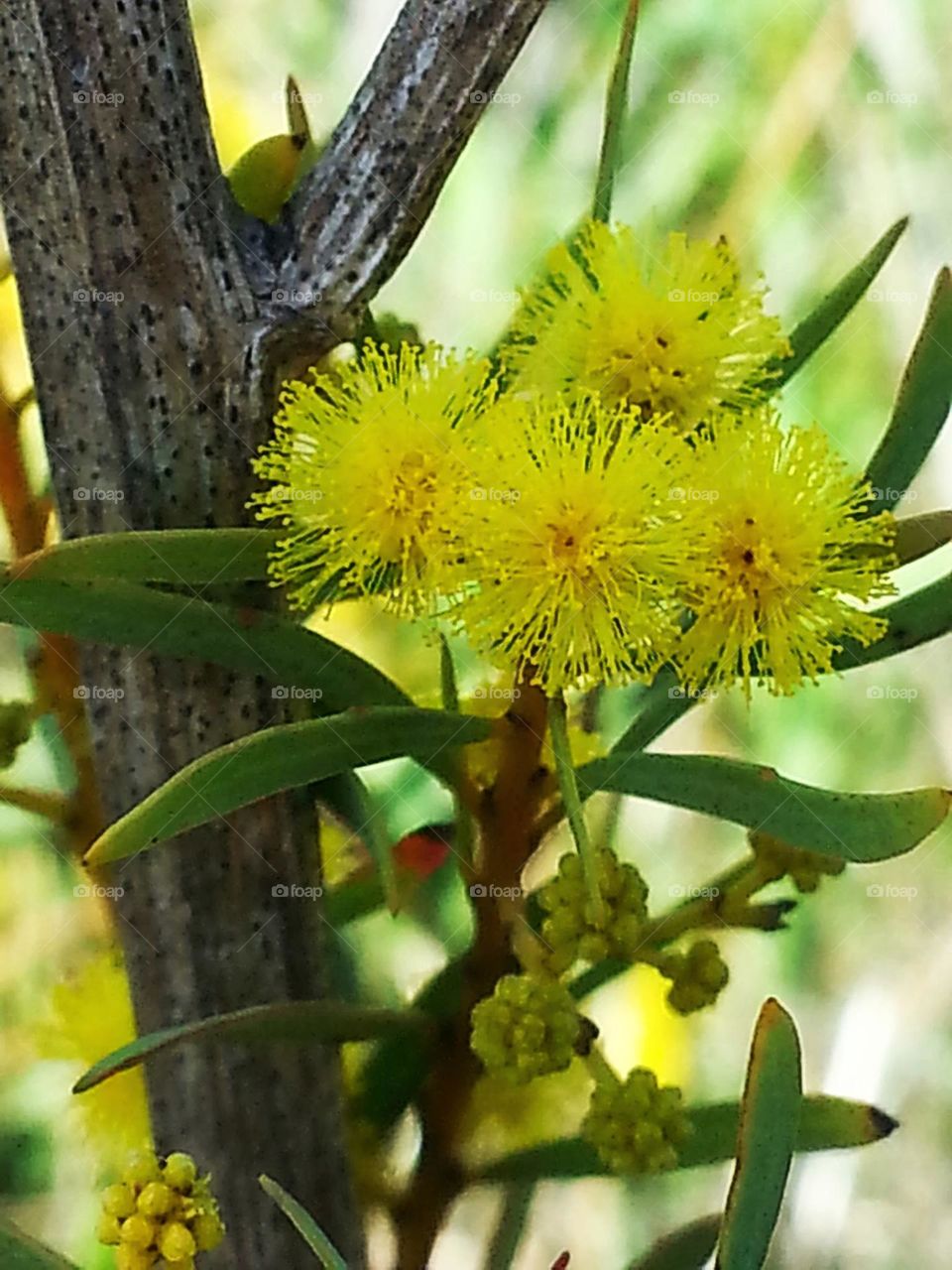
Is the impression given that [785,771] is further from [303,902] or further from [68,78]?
[68,78]

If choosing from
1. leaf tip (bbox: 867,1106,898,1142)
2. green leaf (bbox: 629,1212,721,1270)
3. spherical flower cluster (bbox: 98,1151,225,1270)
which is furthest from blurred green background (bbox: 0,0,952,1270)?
spherical flower cluster (bbox: 98,1151,225,1270)

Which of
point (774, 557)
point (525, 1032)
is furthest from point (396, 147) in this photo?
point (525, 1032)

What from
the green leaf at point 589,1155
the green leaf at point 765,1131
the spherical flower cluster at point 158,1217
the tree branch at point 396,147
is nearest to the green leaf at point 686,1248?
the green leaf at point 589,1155

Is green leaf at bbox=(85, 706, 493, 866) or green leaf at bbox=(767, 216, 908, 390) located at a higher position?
green leaf at bbox=(767, 216, 908, 390)

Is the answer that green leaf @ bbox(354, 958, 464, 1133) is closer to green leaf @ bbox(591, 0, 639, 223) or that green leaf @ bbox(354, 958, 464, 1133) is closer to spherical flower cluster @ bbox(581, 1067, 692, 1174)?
spherical flower cluster @ bbox(581, 1067, 692, 1174)

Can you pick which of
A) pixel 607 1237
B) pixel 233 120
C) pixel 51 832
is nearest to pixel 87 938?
pixel 51 832

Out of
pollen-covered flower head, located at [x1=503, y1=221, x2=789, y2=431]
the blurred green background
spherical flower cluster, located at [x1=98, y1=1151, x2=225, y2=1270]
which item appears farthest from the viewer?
the blurred green background

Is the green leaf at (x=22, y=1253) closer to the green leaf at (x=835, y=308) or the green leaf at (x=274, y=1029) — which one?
the green leaf at (x=274, y=1029)
